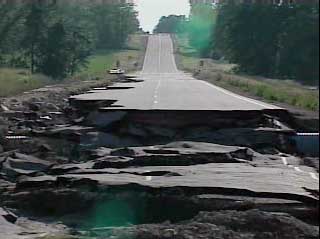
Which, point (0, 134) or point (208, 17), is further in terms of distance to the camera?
point (208, 17)

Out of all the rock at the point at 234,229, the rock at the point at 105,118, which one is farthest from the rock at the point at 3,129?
the rock at the point at 234,229

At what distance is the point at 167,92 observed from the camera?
30.0 m

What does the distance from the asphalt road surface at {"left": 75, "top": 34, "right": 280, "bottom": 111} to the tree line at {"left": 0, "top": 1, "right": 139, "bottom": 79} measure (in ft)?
18.5

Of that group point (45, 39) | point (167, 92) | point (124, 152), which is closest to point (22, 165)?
point (124, 152)

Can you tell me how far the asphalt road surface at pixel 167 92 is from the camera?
66.2ft

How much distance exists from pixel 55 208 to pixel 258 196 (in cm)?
288

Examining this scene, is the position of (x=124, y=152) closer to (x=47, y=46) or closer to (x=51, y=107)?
(x=51, y=107)

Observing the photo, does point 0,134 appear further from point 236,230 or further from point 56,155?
point 236,230

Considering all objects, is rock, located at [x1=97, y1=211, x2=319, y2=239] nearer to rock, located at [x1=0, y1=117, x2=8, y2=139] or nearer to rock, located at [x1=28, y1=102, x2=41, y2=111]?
rock, located at [x1=0, y1=117, x2=8, y2=139]

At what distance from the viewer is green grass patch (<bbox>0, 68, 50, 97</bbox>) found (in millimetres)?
39009

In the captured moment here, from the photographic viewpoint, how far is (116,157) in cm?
1327

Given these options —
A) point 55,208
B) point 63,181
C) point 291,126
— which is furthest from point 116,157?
point 291,126

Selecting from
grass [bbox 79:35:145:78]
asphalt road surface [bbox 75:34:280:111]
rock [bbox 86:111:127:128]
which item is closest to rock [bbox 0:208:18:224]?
rock [bbox 86:111:127:128]

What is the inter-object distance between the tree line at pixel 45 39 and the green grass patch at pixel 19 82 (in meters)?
2.76
